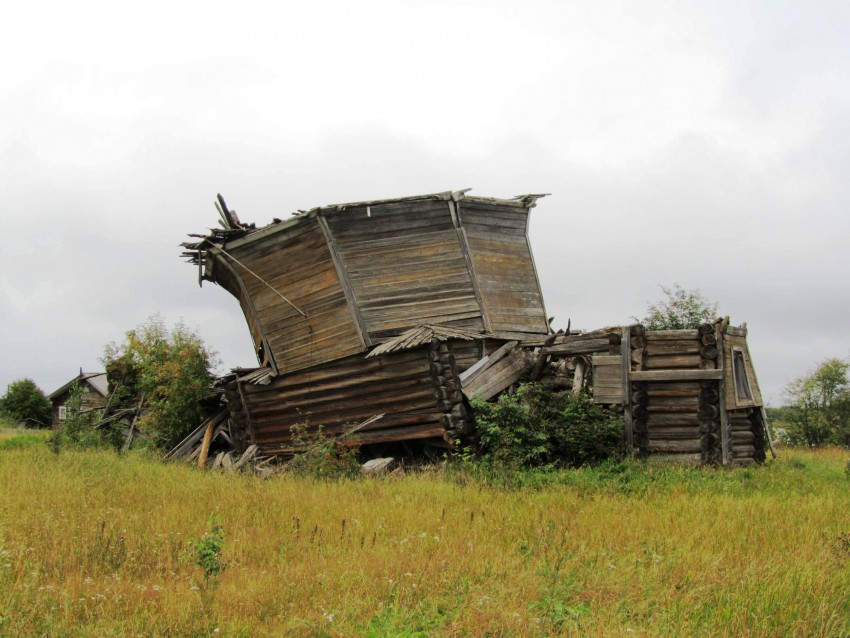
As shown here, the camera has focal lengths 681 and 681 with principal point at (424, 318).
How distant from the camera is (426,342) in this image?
1627 centimetres

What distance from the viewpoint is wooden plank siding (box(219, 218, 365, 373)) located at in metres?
17.9

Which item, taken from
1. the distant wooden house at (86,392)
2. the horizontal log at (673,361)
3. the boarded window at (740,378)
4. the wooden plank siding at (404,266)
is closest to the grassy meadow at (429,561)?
the horizontal log at (673,361)

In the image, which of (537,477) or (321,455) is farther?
(321,455)

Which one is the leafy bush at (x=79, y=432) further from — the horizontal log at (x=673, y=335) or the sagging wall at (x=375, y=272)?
the horizontal log at (x=673, y=335)

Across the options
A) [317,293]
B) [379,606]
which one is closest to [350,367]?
[317,293]

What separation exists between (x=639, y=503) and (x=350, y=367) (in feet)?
31.1

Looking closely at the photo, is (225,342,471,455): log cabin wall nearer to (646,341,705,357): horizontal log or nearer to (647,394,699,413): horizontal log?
(647,394,699,413): horizontal log

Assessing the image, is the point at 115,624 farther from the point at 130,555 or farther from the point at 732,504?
the point at 732,504

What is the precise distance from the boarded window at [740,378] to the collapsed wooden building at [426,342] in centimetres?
7

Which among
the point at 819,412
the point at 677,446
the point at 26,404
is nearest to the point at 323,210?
the point at 677,446

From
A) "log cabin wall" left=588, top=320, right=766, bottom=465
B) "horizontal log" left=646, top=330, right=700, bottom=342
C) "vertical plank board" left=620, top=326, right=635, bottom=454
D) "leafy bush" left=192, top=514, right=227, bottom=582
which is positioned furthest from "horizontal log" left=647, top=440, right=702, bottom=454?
"leafy bush" left=192, top=514, right=227, bottom=582

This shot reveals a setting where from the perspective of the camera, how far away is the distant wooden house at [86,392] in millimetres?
29431

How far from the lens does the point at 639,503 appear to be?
33.0 feet

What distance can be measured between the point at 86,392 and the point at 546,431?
33728 mm
